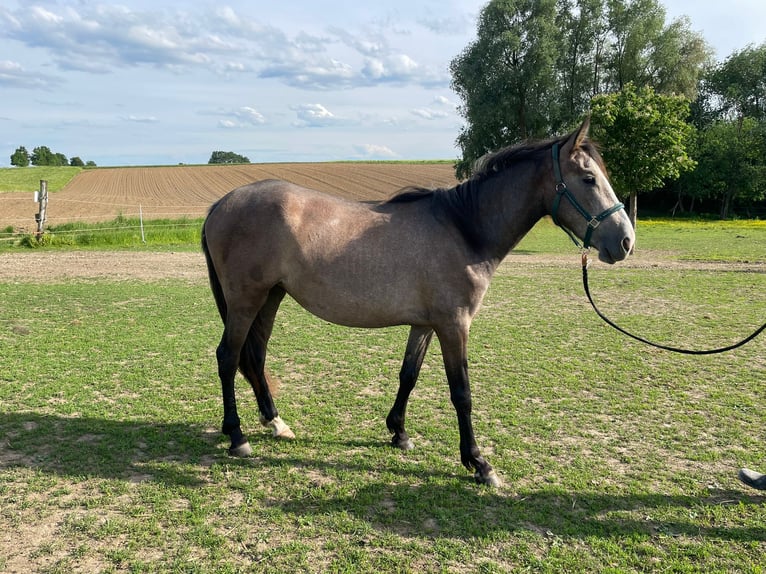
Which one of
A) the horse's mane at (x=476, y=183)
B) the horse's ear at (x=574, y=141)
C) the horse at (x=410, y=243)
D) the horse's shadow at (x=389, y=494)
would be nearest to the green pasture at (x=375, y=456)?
the horse's shadow at (x=389, y=494)

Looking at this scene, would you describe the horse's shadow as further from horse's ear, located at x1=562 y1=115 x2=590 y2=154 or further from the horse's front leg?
horse's ear, located at x1=562 y1=115 x2=590 y2=154

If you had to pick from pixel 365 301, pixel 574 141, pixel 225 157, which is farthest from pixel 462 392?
pixel 225 157

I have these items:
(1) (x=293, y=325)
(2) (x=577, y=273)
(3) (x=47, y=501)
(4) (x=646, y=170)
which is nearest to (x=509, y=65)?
(4) (x=646, y=170)

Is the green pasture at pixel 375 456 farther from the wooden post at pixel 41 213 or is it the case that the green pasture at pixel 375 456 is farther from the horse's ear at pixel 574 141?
the wooden post at pixel 41 213

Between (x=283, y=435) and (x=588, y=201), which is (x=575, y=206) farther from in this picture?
(x=283, y=435)

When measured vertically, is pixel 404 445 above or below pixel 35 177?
below

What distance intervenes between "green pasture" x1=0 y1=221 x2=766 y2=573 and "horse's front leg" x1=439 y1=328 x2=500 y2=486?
0.14 meters

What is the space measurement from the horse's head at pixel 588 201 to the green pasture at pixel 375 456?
1731 millimetres

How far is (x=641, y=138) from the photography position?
19.5 metres

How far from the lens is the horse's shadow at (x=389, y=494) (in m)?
3.00

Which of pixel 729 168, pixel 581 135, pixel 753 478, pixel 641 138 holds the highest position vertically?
pixel 729 168

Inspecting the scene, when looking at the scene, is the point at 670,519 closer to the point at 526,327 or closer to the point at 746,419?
the point at 746,419

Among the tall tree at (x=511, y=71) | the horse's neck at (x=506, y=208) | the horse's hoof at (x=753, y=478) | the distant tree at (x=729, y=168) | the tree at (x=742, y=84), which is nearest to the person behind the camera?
the horse's hoof at (x=753, y=478)

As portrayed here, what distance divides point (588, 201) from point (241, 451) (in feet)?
10.5
